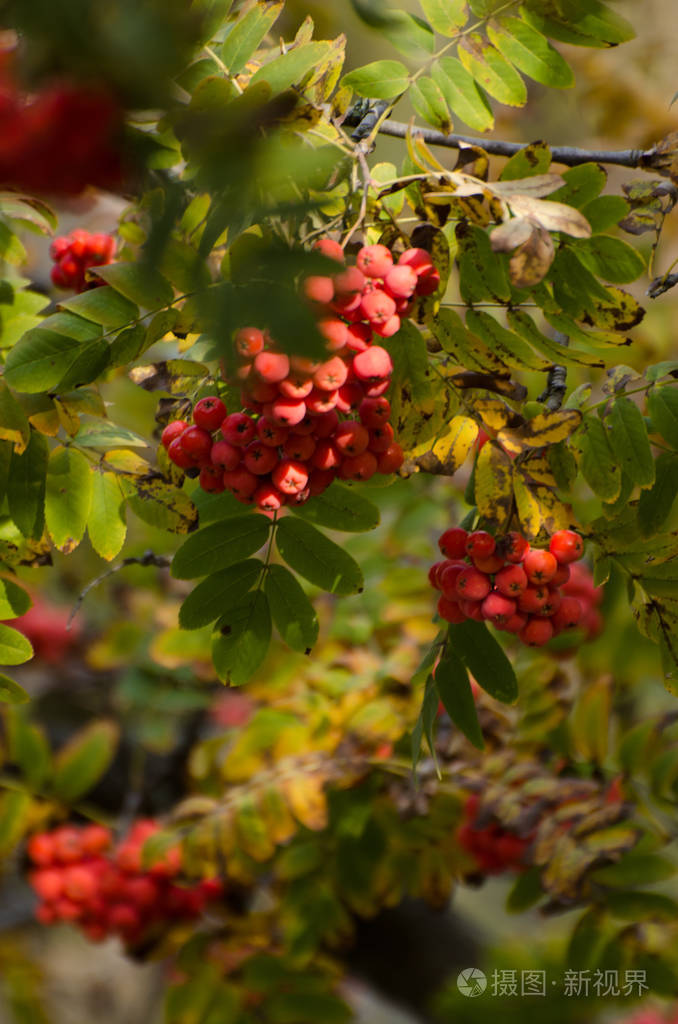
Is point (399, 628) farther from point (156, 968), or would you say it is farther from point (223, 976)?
point (156, 968)

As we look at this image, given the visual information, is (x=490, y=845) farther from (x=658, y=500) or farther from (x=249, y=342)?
(x=249, y=342)

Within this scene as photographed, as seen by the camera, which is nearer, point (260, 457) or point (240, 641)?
point (260, 457)

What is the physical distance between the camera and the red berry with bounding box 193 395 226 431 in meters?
0.91

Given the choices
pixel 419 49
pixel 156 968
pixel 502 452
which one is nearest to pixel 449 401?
pixel 502 452

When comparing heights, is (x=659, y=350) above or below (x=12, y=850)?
above

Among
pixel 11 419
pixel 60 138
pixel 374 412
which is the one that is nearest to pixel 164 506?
pixel 11 419

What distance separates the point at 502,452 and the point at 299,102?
1.34 feet

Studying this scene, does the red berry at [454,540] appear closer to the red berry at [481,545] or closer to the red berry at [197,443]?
the red berry at [481,545]

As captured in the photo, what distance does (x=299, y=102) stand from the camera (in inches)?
31.3

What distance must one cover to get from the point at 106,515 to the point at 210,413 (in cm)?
24

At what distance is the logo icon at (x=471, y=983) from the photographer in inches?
70.4

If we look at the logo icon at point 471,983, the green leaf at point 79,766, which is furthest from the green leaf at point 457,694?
the green leaf at point 79,766

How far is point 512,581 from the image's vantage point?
93 centimetres

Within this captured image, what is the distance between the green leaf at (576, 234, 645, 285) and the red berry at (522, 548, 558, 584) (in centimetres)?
30
